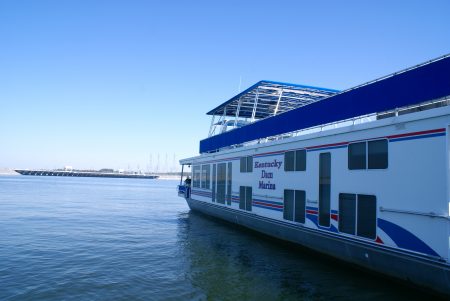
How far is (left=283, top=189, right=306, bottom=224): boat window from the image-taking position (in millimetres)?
12242

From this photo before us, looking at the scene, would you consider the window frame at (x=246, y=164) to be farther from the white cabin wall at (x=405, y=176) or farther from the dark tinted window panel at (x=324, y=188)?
Answer: the dark tinted window panel at (x=324, y=188)

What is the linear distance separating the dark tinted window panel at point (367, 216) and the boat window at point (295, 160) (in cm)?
287

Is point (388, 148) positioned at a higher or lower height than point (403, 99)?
lower

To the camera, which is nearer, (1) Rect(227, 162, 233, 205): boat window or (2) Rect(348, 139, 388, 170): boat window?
(2) Rect(348, 139, 388, 170): boat window

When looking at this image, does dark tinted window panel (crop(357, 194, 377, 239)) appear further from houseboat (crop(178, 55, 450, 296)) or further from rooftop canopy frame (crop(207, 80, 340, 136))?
rooftop canopy frame (crop(207, 80, 340, 136))

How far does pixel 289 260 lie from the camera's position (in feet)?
38.3

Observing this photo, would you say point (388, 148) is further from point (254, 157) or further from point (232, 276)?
point (254, 157)

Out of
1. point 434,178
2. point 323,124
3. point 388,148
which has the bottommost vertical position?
point 434,178

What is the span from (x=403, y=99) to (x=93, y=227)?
14872mm

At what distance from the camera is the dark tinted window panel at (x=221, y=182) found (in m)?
18.9

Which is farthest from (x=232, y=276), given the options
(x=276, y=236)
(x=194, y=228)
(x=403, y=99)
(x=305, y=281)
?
(x=194, y=228)

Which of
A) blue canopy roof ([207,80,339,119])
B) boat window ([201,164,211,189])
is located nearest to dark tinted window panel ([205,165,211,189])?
boat window ([201,164,211,189])

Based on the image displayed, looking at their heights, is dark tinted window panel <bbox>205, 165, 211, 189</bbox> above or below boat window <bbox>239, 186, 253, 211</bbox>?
above

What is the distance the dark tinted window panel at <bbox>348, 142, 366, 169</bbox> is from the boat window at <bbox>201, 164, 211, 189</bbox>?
1184 cm
